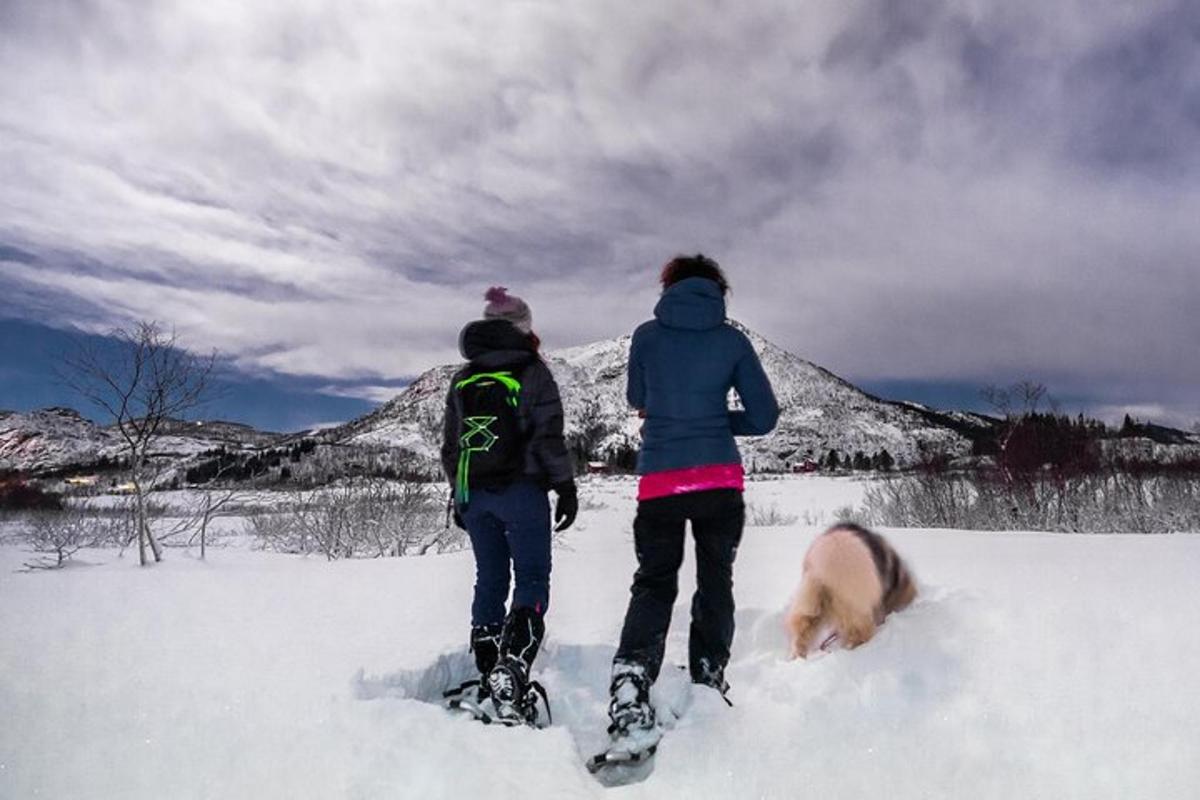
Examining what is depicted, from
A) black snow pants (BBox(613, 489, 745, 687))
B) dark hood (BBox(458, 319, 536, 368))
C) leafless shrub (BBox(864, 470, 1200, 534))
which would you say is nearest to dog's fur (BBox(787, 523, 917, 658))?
black snow pants (BBox(613, 489, 745, 687))

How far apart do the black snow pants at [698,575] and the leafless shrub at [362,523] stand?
13.2 metres

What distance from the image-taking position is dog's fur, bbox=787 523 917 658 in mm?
3123

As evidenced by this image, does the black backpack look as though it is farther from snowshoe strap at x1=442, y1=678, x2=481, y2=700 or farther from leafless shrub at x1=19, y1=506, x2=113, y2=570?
leafless shrub at x1=19, y1=506, x2=113, y2=570

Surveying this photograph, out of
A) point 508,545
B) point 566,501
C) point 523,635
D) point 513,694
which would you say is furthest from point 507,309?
point 513,694

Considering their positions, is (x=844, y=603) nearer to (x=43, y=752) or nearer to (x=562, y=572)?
(x=562, y=572)

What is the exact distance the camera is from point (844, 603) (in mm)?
3152

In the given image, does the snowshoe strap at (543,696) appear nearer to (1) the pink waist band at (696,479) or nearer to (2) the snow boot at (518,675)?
(2) the snow boot at (518,675)

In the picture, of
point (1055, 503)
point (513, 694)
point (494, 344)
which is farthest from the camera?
point (1055, 503)

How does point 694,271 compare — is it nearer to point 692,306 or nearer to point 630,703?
point 692,306

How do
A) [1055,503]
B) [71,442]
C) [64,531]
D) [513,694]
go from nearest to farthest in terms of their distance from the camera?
1. [513,694]
2. [1055,503]
3. [64,531]
4. [71,442]

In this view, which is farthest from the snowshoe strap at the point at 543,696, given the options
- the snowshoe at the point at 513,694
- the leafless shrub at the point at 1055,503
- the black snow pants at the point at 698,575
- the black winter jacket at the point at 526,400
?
the leafless shrub at the point at 1055,503

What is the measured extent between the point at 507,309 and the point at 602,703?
1878mm

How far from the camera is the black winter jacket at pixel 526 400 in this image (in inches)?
115

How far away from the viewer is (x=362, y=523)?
17.3 metres
